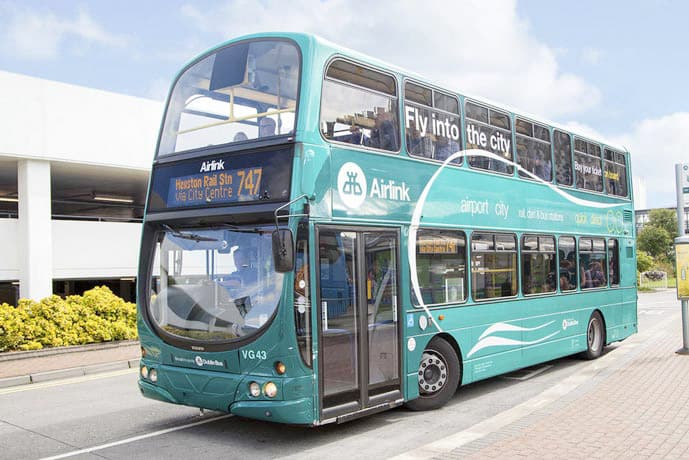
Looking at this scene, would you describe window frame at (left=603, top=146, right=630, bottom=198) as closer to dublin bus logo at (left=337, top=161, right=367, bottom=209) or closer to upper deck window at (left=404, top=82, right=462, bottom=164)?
upper deck window at (left=404, top=82, right=462, bottom=164)

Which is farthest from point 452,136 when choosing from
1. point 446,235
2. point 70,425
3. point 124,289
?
point 124,289

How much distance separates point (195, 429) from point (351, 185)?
346 cm

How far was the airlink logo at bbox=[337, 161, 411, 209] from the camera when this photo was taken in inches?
291

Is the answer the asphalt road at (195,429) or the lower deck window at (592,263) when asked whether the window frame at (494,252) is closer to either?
the asphalt road at (195,429)

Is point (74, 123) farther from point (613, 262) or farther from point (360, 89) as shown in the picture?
point (613, 262)

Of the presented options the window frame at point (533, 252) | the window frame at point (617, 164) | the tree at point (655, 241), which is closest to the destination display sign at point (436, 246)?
the window frame at point (533, 252)

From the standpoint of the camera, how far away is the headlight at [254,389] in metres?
6.75

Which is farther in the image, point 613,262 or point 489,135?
point 613,262

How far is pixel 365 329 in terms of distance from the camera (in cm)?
754

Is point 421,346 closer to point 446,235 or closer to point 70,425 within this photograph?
point 446,235

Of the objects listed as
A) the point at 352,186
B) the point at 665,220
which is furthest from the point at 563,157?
the point at 665,220

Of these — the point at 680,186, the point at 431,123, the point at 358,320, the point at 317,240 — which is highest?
the point at 431,123

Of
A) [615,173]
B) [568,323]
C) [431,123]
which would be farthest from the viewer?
[615,173]

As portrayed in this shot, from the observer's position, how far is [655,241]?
Result: 61.5 metres
